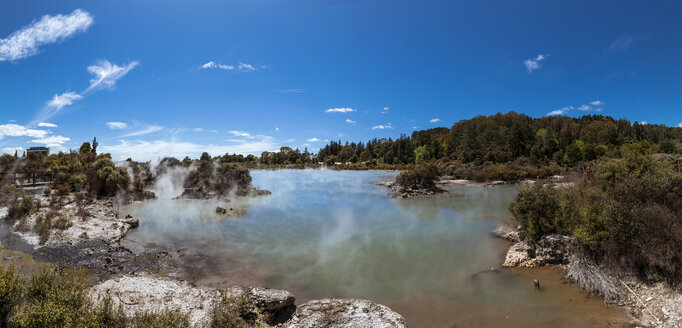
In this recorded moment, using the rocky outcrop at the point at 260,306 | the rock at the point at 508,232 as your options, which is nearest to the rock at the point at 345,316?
the rocky outcrop at the point at 260,306

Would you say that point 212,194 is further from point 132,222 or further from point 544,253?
point 544,253

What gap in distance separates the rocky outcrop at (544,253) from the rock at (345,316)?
6.90 metres

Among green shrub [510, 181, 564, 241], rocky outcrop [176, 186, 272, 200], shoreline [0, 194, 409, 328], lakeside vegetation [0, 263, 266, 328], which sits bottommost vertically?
shoreline [0, 194, 409, 328]

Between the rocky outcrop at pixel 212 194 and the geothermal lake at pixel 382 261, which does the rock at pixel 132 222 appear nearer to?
the geothermal lake at pixel 382 261

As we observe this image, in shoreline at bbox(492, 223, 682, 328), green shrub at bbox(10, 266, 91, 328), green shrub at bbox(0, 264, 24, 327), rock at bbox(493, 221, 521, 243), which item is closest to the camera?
green shrub at bbox(10, 266, 91, 328)

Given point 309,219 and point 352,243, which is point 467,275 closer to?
point 352,243

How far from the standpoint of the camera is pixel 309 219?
62.2 ft

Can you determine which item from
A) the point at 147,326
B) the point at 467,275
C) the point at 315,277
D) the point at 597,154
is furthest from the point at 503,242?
the point at 597,154

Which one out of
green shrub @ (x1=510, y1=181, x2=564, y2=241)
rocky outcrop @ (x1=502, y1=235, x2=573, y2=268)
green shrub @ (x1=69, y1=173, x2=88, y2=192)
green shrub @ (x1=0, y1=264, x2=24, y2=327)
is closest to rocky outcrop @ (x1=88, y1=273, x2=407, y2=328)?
green shrub @ (x1=0, y1=264, x2=24, y2=327)

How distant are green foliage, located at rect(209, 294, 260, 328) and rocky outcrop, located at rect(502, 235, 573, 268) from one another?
30.1 feet

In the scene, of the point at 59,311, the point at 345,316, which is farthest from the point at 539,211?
the point at 59,311

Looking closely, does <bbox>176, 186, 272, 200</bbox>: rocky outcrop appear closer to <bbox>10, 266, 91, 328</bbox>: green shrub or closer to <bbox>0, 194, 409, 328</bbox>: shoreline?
<bbox>0, 194, 409, 328</bbox>: shoreline

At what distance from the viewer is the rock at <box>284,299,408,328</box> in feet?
18.6

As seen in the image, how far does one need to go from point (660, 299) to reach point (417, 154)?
277 feet
